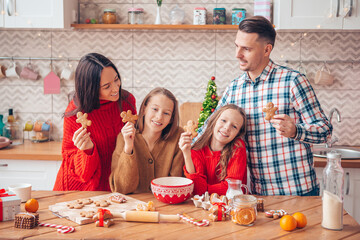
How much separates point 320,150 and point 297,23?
1.05m

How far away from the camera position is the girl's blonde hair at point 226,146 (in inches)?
75.7

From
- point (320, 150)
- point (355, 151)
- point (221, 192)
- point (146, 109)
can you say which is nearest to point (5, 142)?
point (146, 109)

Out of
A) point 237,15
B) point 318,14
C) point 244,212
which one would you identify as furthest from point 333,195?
point 237,15

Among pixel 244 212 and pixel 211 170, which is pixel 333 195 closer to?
pixel 244 212

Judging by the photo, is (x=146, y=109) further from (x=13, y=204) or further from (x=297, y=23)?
(x=297, y=23)

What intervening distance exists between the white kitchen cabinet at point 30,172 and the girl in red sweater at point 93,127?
1.01m

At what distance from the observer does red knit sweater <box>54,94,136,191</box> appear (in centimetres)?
189

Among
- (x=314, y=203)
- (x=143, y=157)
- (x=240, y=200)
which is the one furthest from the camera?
(x=143, y=157)

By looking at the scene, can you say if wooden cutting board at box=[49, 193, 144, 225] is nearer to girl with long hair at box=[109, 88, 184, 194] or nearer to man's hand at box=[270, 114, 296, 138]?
girl with long hair at box=[109, 88, 184, 194]

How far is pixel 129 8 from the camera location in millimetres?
3275

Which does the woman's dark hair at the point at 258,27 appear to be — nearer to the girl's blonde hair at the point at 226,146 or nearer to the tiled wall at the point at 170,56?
the girl's blonde hair at the point at 226,146

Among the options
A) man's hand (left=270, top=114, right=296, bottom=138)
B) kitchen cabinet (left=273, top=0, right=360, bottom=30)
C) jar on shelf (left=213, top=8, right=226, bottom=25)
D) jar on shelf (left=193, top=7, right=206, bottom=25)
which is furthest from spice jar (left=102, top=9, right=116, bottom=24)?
man's hand (left=270, top=114, right=296, bottom=138)

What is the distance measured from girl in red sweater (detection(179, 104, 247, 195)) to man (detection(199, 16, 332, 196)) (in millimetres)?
133

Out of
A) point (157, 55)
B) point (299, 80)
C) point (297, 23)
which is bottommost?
point (299, 80)
